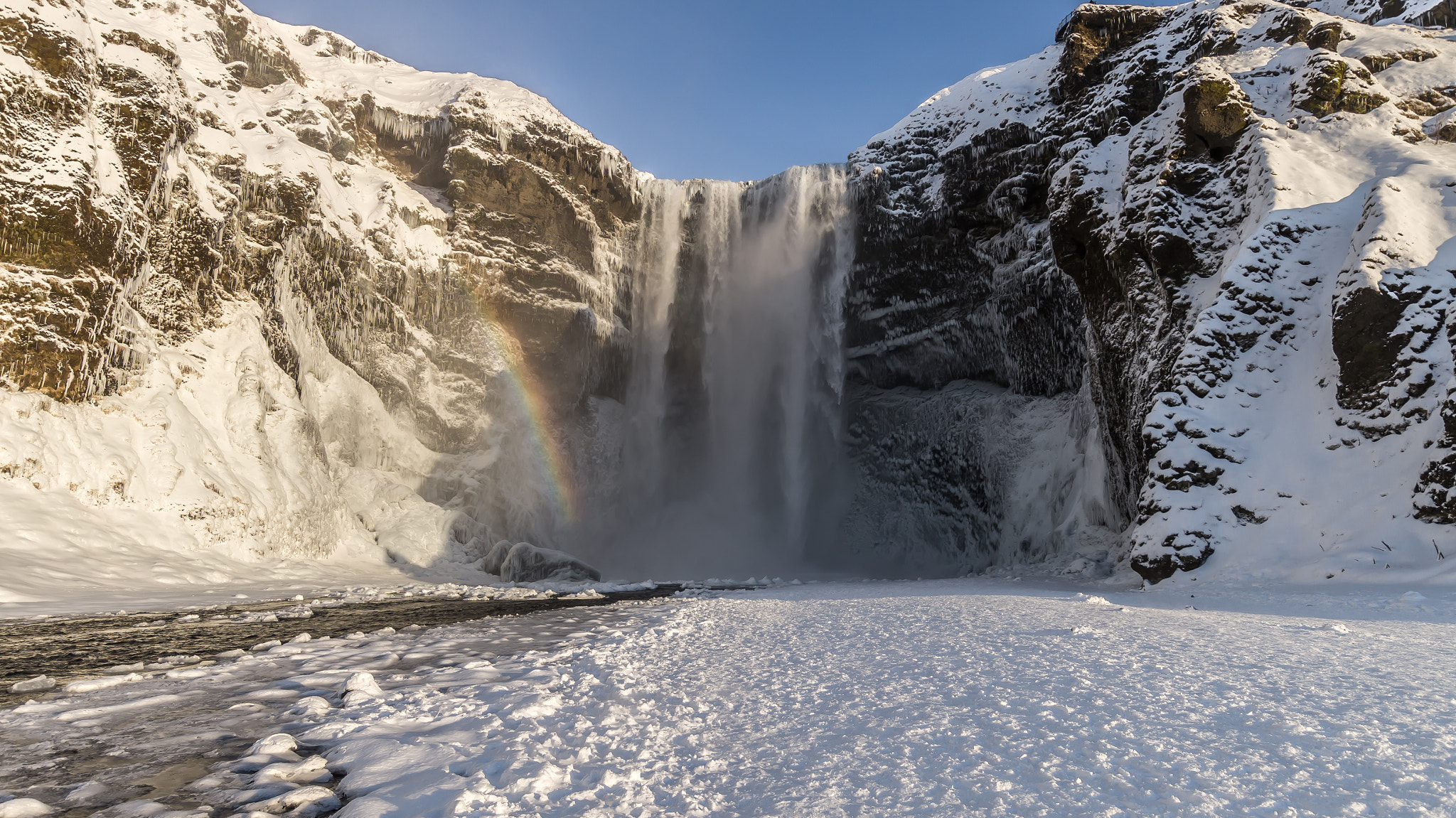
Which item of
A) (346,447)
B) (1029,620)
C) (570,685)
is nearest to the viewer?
(570,685)

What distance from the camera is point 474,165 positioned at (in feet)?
85.3

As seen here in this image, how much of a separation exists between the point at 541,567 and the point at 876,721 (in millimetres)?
18507

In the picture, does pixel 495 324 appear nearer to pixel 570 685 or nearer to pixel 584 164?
pixel 584 164

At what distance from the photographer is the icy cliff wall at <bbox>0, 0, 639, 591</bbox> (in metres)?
15.6

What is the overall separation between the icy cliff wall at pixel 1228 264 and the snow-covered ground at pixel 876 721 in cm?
543

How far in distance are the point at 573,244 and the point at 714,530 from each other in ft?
43.9

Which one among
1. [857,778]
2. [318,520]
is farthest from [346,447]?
[857,778]

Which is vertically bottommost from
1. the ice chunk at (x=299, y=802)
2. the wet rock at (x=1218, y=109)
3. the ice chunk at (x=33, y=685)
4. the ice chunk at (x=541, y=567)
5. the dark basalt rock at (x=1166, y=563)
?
the ice chunk at (x=541, y=567)

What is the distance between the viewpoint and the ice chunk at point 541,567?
20.2 m

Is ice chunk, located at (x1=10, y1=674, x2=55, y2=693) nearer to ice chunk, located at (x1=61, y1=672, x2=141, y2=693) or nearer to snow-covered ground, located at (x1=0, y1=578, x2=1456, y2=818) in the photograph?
ice chunk, located at (x1=61, y1=672, x2=141, y2=693)

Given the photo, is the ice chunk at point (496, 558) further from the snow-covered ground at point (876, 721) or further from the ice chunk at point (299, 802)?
the ice chunk at point (299, 802)

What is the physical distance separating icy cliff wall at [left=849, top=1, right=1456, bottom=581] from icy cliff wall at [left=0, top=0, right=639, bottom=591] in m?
15.4

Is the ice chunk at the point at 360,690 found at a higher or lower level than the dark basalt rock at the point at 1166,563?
lower

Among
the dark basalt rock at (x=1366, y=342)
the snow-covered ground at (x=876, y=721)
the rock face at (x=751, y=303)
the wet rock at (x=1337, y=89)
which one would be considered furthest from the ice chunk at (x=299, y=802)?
the wet rock at (x=1337, y=89)
